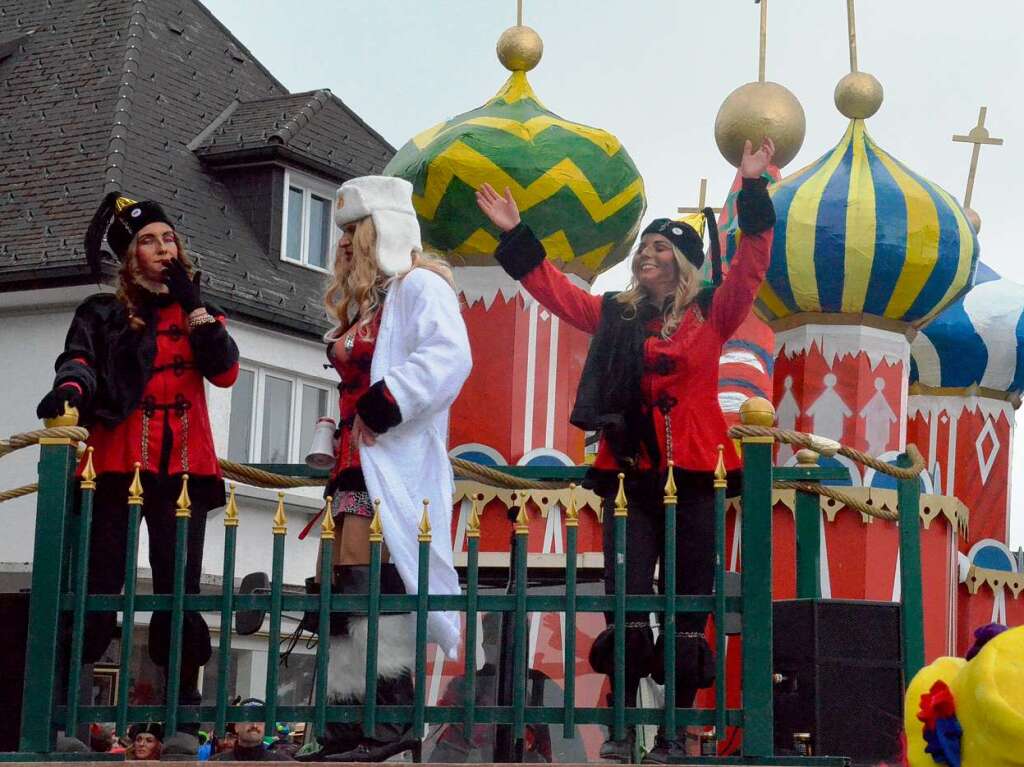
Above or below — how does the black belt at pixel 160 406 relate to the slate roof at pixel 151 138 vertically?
below

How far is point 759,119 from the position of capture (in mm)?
10969

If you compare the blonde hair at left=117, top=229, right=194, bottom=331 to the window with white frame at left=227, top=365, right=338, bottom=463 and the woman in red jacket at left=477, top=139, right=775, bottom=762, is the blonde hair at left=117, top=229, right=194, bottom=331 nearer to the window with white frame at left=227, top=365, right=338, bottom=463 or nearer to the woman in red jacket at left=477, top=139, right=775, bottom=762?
the woman in red jacket at left=477, top=139, right=775, bottom=762

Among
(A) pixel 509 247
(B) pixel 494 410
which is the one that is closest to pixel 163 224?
(A) pixel 509 247

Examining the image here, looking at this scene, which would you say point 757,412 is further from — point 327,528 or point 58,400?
point 58,400

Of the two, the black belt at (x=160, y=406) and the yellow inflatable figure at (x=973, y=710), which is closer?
the yellow inflatable figure at (x=973, y=710)

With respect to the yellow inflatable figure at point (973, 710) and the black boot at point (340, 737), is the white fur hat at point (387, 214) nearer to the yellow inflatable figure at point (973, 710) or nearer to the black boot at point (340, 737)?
the black boot at point (340, 737)

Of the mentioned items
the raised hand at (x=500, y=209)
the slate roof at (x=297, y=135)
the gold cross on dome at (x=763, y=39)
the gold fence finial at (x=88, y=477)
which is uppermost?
the slate roof at (x=297, y=135)

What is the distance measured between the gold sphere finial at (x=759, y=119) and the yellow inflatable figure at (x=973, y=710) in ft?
23.4

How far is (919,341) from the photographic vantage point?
1217 centimetres

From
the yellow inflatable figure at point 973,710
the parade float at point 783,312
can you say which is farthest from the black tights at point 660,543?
the yellow inflatable figure at point 973,710

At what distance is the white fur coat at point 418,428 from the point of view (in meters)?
6.14

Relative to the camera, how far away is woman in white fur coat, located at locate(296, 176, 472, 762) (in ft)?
19.8

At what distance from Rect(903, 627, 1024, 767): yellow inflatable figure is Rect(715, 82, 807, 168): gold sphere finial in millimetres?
7137

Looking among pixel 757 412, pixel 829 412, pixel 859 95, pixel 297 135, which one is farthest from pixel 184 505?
pixel 297 135
